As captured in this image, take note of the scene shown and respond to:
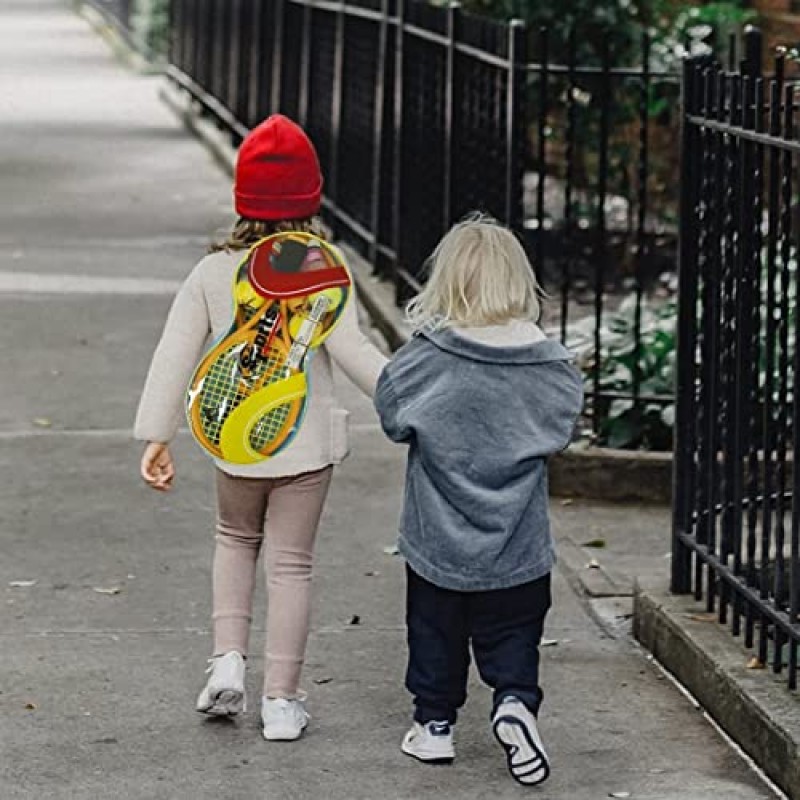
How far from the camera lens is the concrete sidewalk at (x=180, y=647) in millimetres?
5152

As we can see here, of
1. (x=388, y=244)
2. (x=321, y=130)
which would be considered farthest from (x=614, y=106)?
(x=321, y=130)

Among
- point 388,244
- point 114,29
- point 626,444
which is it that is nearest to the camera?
point 626,444

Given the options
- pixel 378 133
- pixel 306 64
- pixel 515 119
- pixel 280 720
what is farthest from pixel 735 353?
pixel 306 64

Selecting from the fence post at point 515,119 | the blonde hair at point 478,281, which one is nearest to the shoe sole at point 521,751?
the blonde hair at point 478,281

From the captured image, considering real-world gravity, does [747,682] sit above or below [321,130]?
below

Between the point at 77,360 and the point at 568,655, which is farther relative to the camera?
the point at 77,360

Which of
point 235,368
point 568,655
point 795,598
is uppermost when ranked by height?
point 235,368

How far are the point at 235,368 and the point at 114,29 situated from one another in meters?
31.8

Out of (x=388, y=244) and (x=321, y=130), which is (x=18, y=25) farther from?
(x=388, y=244)

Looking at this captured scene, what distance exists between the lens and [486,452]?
4996 mm

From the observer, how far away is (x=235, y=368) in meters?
5.25

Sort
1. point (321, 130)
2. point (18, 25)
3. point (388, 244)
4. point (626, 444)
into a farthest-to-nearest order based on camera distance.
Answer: point (18, 25) → point (321, 130) → point (388, 244) → point (626, 444)

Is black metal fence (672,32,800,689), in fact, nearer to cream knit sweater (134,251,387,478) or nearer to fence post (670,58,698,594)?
fence post (670,58,698,594)

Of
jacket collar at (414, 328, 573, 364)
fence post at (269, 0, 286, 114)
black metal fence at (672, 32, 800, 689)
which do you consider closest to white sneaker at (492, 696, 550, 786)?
black metal fence at (672, 32, 800, 689)
